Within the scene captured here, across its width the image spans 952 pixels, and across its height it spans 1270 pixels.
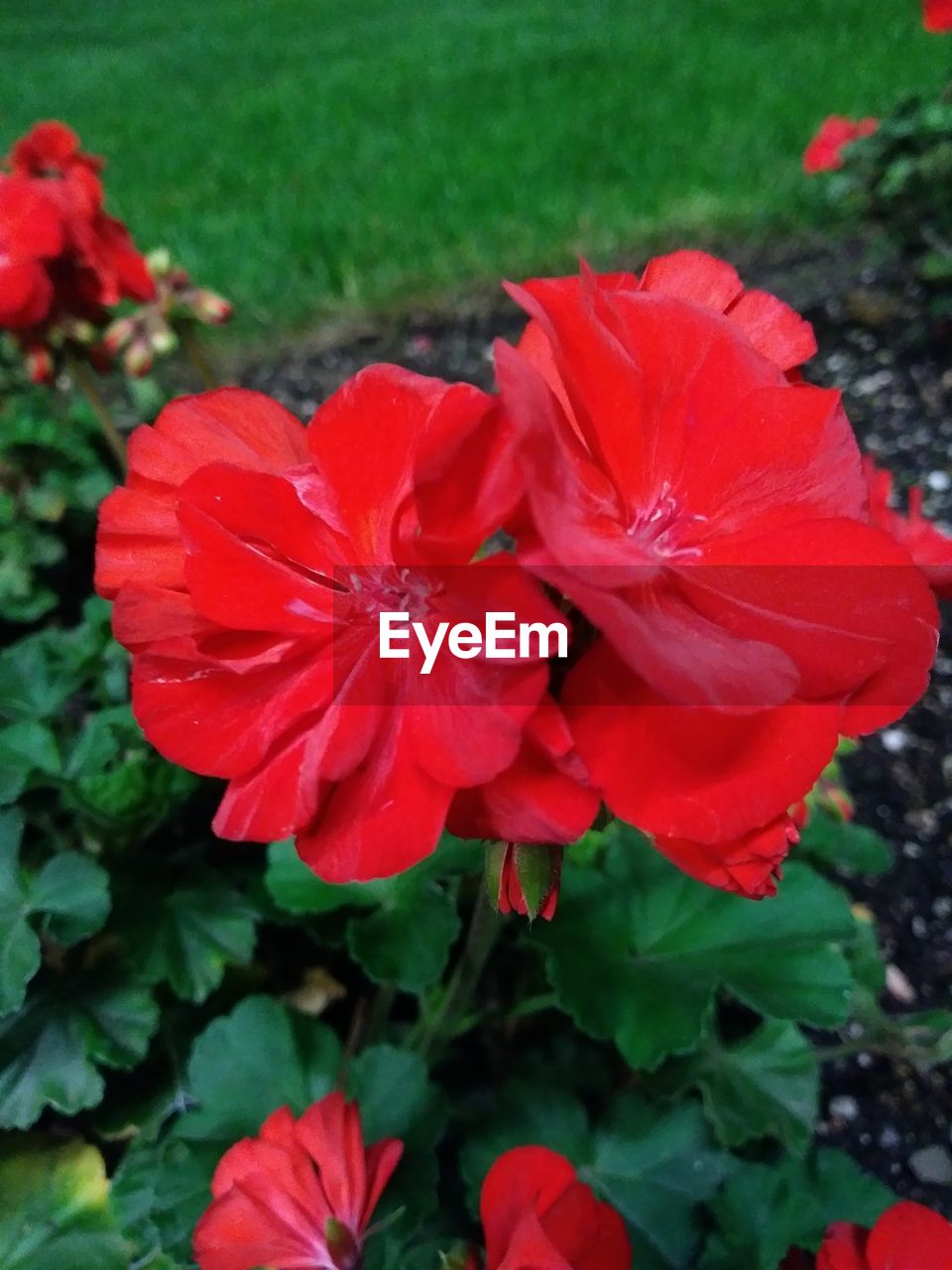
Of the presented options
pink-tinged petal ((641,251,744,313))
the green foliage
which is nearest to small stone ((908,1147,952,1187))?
pink-tinged petal ((641,251,744,313))

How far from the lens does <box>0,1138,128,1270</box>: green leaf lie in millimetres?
815

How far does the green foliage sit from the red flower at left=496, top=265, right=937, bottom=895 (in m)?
1.61

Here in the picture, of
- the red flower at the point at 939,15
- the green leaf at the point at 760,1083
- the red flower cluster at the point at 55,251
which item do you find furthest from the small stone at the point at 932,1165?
the red flower at the point at 939,15

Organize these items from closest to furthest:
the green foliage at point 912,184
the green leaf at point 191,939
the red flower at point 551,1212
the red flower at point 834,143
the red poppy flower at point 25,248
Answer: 1. the red flower at point 551,1212
2. the green leaf at point 191,939
3. the red poppy flower at point 25,248
4. the green foliage at point 912,184
5. the red flower at point 834,143

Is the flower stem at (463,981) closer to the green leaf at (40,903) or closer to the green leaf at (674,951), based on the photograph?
the green leaf at (674,951)

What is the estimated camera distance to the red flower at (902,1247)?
54cm

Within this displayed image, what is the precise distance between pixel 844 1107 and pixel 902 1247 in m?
0.54

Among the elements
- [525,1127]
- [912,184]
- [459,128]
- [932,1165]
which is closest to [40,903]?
[525,1127]

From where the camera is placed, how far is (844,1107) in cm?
105

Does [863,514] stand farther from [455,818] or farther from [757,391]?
[455,818]

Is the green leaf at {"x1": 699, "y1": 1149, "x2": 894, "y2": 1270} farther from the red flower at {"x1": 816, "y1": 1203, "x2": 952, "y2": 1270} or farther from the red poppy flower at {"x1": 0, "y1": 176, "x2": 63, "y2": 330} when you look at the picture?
the red poppy flower at {"x1": 0, "y1": 176, "x2": 63, "y2": 330}

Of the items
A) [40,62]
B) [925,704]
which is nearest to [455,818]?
[925,704]

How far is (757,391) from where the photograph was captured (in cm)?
41

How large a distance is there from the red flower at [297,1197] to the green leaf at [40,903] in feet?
0.86
